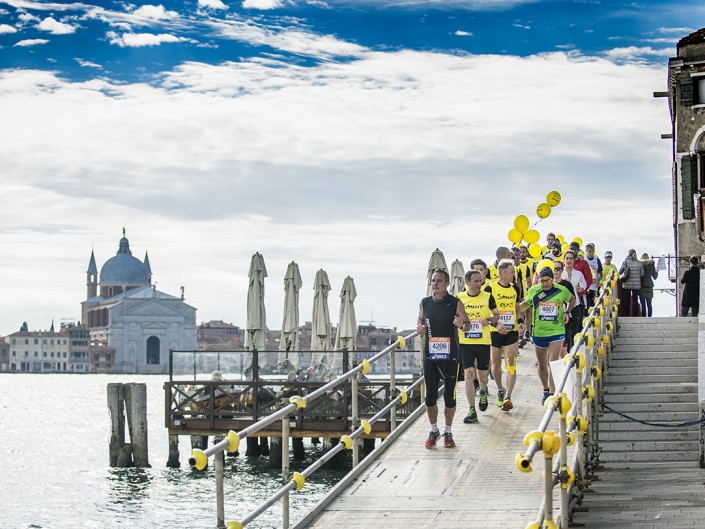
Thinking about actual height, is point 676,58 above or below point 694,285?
above

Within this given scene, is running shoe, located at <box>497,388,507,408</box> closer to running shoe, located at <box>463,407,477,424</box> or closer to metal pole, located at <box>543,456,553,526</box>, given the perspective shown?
running shoe, located at <box>463,407,477,424</box>

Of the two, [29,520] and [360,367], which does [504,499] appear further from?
[29,520]

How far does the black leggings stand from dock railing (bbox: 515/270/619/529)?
140 cm

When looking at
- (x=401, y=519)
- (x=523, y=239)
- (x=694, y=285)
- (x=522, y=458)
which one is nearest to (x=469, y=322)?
(x=401, y=519)

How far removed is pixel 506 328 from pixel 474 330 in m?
1.22

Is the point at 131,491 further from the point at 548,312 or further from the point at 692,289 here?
the point at 548,312

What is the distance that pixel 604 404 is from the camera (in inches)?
591

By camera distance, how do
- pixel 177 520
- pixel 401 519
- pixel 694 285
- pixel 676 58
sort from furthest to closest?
1. pixel 676 58
2. pixel 177 520
3. pixel 694 285
4. pixel 401 519

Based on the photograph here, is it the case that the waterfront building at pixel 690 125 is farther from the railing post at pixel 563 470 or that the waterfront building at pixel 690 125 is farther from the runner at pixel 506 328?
the railing post at pixel 563 470

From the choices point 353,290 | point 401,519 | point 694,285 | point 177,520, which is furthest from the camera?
point 353,290

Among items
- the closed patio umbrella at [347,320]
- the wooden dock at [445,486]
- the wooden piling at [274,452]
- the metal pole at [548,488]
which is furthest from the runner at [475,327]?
the closed patio umbrella at [347,320]

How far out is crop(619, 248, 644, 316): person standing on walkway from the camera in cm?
2508

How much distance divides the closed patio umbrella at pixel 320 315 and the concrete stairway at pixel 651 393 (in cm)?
1741

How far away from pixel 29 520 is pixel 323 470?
8.62 meters
